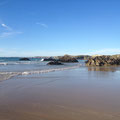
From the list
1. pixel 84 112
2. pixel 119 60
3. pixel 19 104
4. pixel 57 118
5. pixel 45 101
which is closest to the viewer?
pixel 57 118

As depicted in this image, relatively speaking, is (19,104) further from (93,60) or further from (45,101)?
(93,60)

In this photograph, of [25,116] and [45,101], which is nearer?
[25,116]

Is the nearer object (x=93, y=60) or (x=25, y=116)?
(x=25, y=116)

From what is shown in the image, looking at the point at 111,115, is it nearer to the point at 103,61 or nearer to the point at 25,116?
the point at 25,116

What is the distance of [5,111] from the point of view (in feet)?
14.6

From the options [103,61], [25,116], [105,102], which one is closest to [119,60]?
[103,61]

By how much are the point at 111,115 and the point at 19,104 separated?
307 cm

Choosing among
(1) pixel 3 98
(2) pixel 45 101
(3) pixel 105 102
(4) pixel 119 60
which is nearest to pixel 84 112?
(3) pixel 105 102

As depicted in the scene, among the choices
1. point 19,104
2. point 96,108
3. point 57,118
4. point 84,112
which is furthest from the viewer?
point 19,104

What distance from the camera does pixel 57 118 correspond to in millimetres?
3986

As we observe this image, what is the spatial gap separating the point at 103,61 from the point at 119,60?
5.39 m

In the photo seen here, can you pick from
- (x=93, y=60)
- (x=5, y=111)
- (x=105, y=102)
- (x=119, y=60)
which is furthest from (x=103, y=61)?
(x=5, y=111)

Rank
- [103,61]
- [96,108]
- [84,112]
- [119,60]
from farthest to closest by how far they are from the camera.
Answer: [119,60], [103,61], [96,108], [84,112]

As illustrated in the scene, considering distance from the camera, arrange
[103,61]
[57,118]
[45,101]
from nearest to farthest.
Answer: [57,118] → [45,101] → [103,61]
